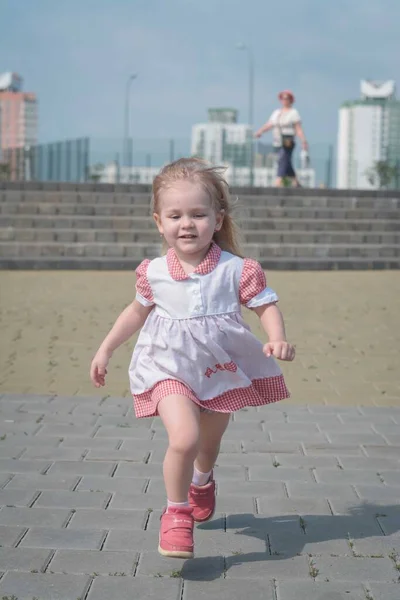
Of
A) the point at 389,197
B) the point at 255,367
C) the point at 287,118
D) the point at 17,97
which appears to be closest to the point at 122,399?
the point at 255,367

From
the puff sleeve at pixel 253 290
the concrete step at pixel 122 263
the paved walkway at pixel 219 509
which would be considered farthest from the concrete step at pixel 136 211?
the puff sleeve at pixel 253 290

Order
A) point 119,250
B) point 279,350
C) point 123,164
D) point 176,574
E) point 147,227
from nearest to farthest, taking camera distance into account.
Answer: point 176,574, point 279,350, point 119,250, point 147,227, point 123,164

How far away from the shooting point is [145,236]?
1739cm

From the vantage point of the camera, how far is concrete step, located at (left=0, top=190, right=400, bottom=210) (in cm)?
1908

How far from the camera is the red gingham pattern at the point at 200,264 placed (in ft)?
11.5

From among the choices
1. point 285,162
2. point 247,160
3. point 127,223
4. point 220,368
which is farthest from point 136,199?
point 247,160

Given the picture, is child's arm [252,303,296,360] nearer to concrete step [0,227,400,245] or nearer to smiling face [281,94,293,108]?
concrete step [0,227,400,245]

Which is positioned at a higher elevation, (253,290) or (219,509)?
(253,290)

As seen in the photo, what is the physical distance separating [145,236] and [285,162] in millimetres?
4401

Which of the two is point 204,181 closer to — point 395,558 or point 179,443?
point 179,443

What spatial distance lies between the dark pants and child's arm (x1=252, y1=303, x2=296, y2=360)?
1642 centimetres

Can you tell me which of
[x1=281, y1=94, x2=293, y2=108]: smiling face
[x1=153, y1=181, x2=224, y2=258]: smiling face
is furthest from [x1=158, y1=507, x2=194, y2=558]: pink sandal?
[x1=281, y1=94, x2=293, y2=108]: smiling face

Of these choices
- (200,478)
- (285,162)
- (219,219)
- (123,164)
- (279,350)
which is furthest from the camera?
(123,164)

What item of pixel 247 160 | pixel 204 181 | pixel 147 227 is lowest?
pixel 147 227
